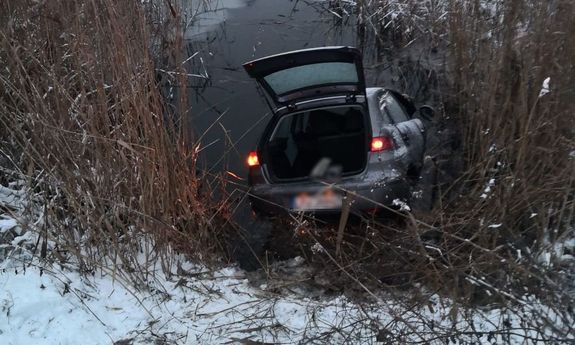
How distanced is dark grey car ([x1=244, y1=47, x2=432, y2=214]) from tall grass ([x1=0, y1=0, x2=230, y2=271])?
3.06ft

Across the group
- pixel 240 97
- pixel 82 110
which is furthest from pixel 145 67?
pixel 240 97

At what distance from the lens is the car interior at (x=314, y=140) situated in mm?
5988

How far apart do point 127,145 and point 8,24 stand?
5.62 feet

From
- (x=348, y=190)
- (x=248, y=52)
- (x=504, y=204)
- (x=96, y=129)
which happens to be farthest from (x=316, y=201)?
(x=248, y=52)

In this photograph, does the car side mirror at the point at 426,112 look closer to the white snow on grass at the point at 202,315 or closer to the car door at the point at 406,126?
the car door at the point at 406,126

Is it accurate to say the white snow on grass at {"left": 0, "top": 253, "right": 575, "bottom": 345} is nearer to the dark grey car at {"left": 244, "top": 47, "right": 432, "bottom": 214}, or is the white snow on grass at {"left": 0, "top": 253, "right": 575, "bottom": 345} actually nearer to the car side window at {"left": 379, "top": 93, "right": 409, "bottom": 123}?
the dark grey car at {"left": 244, "top": 47, "right": 432, "bottom": 214}

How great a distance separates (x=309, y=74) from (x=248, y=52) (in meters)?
5.29

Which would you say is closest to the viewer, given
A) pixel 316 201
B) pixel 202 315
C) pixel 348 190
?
pixel 202 315

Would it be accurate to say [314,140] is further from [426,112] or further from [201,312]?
[201,312]

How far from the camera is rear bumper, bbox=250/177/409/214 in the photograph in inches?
212

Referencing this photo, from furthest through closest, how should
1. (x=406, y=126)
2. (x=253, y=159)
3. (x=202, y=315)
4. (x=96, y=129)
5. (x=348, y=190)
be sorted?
(x=406, y=126)
(x=253, y=159)
(x=348, y=190)
(x=96, y=129)
(x=202, y=315)

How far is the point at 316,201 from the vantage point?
5551 millimetres

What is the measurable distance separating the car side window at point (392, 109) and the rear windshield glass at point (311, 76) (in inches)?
29.1

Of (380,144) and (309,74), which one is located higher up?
(309,74)
